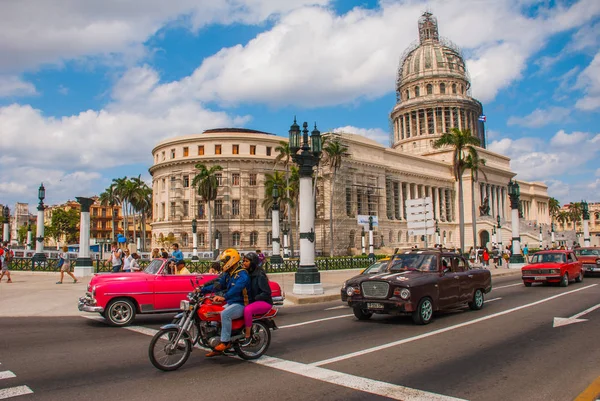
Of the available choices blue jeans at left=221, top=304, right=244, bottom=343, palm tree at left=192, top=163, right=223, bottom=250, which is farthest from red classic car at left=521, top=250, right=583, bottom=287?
palm tree at left=192, top=163, right=223, bottom=250

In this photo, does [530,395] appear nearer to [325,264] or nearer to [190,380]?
[190,380]

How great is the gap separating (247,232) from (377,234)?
2086 centimetres

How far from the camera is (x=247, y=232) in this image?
68750mm

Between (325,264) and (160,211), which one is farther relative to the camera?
(160,211)

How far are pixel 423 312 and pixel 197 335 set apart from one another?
5.87 metres

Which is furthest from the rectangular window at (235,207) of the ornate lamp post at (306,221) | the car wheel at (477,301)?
the car wheel at (477,301)

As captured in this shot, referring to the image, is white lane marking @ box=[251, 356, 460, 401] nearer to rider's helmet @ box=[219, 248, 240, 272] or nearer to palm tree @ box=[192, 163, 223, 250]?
rider's helmet @ box=[219, 248, 240, 272]

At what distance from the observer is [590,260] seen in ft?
80.2

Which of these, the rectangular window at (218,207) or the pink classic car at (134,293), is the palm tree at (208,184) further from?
the pink classic car at (134,293)

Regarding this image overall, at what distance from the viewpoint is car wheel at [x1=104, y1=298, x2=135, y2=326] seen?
1134 cm

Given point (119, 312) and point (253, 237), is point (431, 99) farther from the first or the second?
point (119, 312)

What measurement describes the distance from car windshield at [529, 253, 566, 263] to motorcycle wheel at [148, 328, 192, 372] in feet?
60.3

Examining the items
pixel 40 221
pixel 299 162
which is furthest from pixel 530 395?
pixel 40 221

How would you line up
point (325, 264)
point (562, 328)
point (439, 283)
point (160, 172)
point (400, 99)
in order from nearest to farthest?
point (562, 328)
point (439, 283)
point (325, 264)
point (160, 172)
point (400, 99)
